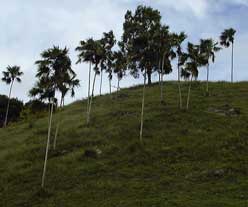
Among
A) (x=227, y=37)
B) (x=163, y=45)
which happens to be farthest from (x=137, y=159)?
(x=227, y=37)

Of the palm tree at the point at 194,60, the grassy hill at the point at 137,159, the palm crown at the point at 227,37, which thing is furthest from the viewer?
the palm crown at the point at 227,37

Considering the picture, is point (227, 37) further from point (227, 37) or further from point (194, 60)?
point (194, 60)

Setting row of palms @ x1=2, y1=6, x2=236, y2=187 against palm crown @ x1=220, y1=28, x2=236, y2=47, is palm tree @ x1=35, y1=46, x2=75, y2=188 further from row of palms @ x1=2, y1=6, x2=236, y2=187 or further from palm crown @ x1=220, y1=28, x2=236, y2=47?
palm crown @ x1=220, y1=28, x2=236, y2=47

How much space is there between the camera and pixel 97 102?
296 feet

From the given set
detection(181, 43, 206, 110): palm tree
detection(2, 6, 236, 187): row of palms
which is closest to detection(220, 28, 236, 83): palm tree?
detection(2, 6, 236, 187): row of palms

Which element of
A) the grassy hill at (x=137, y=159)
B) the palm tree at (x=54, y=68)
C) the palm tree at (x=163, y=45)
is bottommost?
the grassy hill at (x=137, y=159)

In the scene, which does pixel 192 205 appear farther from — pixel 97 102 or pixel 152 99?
pixel 97 102

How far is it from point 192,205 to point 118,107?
48.0 m

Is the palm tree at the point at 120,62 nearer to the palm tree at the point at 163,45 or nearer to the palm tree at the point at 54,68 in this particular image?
the palm tree at the point at 163,45

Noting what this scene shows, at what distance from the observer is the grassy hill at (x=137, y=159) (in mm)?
37500

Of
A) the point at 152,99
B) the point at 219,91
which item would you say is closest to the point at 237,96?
the point at 219,91

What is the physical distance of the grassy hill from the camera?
37.5m

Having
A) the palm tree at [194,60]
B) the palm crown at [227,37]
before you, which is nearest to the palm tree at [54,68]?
the palm tree at [194,60]

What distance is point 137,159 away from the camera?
4962 cm
